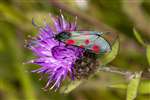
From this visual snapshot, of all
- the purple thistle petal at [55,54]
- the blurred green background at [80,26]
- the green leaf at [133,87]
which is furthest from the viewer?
the blurred green background at [80,26]

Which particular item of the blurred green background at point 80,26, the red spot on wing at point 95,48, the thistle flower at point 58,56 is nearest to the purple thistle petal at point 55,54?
the thistle flower at point 58,56

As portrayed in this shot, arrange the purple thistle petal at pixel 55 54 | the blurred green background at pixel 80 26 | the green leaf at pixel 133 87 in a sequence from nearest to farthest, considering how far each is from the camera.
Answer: the green leaf at pixel 133 87
the purple thistle petal at pixel 55 54
the blurred green background at pixel 80 26

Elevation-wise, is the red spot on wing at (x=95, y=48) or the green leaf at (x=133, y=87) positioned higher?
the red spot on wing at (x=95, y=48)

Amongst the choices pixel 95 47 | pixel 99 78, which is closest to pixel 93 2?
pixel 99 78

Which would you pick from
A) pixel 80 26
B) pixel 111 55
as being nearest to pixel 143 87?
pixel 111 55

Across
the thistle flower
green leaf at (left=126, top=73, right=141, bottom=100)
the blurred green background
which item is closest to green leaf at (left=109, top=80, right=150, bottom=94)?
green leaf at (left=126, top=73, right=141, bottom=100)

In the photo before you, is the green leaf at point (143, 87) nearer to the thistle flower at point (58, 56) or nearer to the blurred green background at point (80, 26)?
the thistle flower at point (58, 56)
